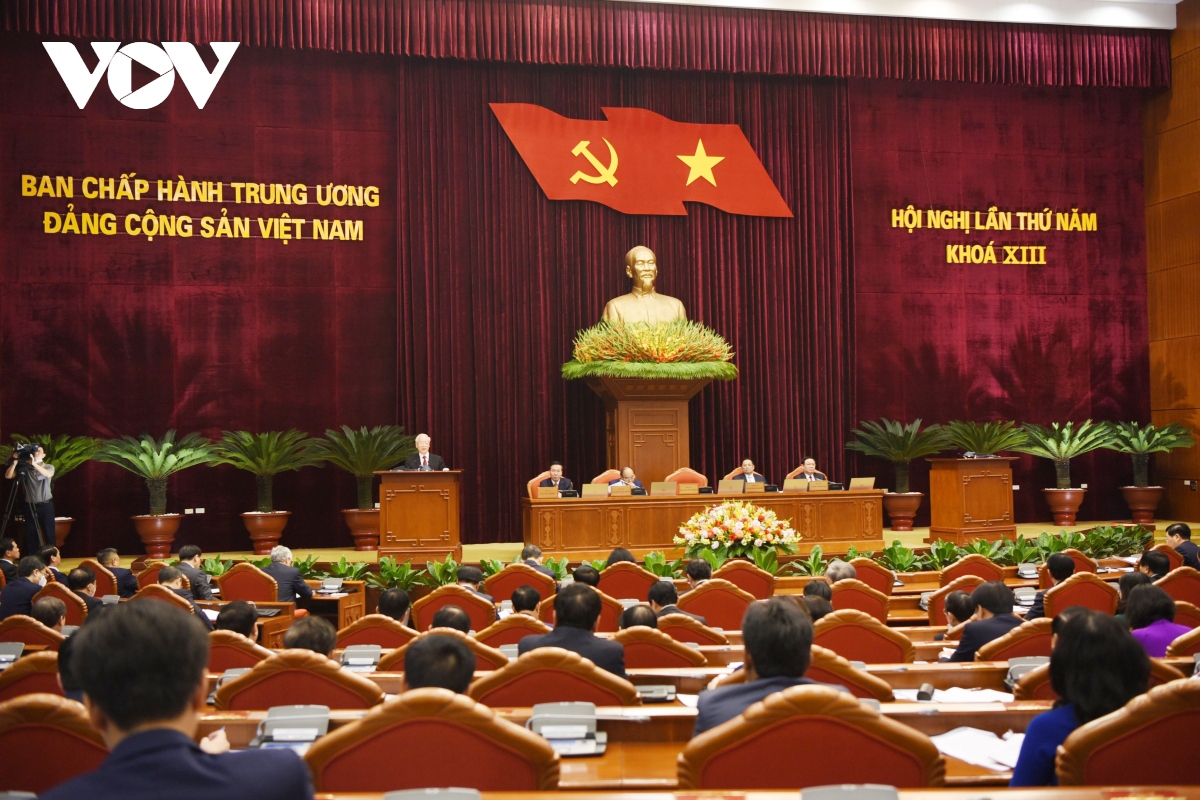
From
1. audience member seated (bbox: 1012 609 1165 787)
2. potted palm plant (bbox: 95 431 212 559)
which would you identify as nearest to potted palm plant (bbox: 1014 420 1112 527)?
potted palm plant (bbox: 95 431 212 559)

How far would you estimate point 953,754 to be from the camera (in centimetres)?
265

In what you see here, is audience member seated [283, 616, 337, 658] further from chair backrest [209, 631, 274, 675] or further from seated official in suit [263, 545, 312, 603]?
seated official in suit [263, 545, 312, 603]

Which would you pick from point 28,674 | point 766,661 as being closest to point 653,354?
point 28,674

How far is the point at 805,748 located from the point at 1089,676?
680mm

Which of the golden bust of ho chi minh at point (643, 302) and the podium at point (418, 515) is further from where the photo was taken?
the golden bust of ho chi minh at point (643, 302)

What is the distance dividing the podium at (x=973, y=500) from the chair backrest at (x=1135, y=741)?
29.6ft

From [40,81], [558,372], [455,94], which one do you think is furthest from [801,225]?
[40,81]

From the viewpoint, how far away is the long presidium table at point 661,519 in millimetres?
9859

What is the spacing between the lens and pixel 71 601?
602 cm

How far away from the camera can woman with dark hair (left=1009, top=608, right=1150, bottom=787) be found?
2.26 meters

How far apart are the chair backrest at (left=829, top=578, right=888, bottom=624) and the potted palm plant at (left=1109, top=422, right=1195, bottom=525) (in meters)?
8.72

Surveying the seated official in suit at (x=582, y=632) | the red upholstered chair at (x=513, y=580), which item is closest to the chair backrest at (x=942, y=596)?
the red upholstered chair at (x=513, y=580)

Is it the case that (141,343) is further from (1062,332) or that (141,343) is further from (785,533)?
(1062,332)

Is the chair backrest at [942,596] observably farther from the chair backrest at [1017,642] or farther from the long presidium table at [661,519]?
the long presidium table at [661,519]
